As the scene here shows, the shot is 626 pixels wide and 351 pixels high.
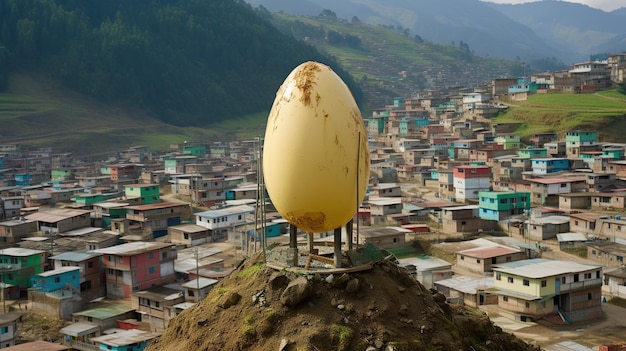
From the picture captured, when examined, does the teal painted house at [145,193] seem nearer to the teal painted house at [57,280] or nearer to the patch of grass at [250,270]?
the teal painted house at [57,280]

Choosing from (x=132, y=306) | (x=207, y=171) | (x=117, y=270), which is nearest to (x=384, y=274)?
(x=132, y=306)

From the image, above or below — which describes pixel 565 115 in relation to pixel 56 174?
above

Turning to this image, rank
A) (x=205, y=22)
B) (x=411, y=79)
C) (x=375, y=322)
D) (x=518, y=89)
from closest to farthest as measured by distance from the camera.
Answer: (x=375, y=322) < (x=518, y=89) < (x=205, y=22) < (x=411, y=79)

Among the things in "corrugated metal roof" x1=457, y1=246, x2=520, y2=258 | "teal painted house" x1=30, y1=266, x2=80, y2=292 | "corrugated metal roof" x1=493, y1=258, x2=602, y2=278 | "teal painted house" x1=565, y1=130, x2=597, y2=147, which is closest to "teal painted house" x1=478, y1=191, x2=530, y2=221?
"corrugated metal roof" x1=457, y1=246, x2=520, y2=258

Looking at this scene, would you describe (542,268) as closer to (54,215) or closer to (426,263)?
(426,263)

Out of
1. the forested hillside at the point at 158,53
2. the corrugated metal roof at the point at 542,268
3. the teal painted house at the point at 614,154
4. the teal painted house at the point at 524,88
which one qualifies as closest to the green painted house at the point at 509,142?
→ the teal painted house at the point at 614,154

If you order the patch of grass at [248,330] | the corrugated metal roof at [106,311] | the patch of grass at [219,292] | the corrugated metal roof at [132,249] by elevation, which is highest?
the patch of grass at [219,292]

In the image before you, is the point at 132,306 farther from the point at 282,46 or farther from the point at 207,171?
the point at 282,46
